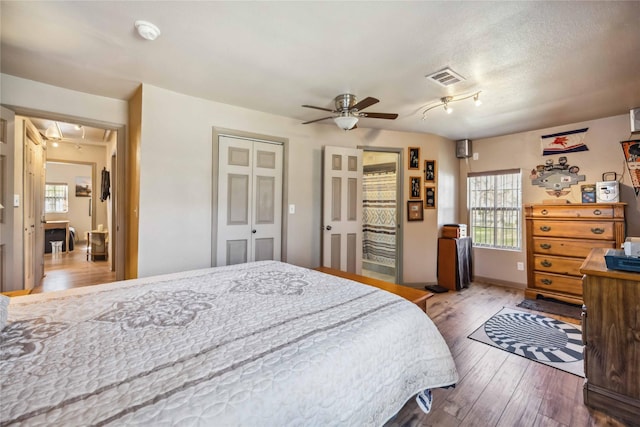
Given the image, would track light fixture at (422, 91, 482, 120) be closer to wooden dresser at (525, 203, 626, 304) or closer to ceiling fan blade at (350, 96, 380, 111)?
ceiling fan blade at (350, 96, 380, 111)

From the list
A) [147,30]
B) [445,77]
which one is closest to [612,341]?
[445,77]

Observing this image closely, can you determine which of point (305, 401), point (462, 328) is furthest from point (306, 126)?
point (305, 401)

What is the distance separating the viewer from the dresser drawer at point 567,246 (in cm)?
328

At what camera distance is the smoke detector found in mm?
1805

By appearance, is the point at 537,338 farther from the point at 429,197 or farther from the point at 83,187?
the point at 83,187

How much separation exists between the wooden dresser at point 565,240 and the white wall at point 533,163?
51 centimetres

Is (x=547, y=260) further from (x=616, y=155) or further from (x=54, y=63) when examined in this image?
(x=54, y=63)

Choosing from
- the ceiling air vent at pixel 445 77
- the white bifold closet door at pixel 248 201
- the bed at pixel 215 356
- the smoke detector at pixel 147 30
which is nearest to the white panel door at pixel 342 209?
the white bifold closet door at pixel 248 201

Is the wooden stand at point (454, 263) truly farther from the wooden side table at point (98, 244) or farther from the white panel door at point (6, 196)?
the wooden side table at point (98, 244)

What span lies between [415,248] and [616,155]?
8.94 ft

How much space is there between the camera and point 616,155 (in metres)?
3.53

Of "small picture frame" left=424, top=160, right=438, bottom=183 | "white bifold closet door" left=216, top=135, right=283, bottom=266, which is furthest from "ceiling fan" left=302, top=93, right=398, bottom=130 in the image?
"small picture frame" left=424, top=160, right=438, bottom=183

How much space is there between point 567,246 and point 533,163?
1353 millimetres

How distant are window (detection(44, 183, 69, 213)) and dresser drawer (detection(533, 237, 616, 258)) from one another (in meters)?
10.8
